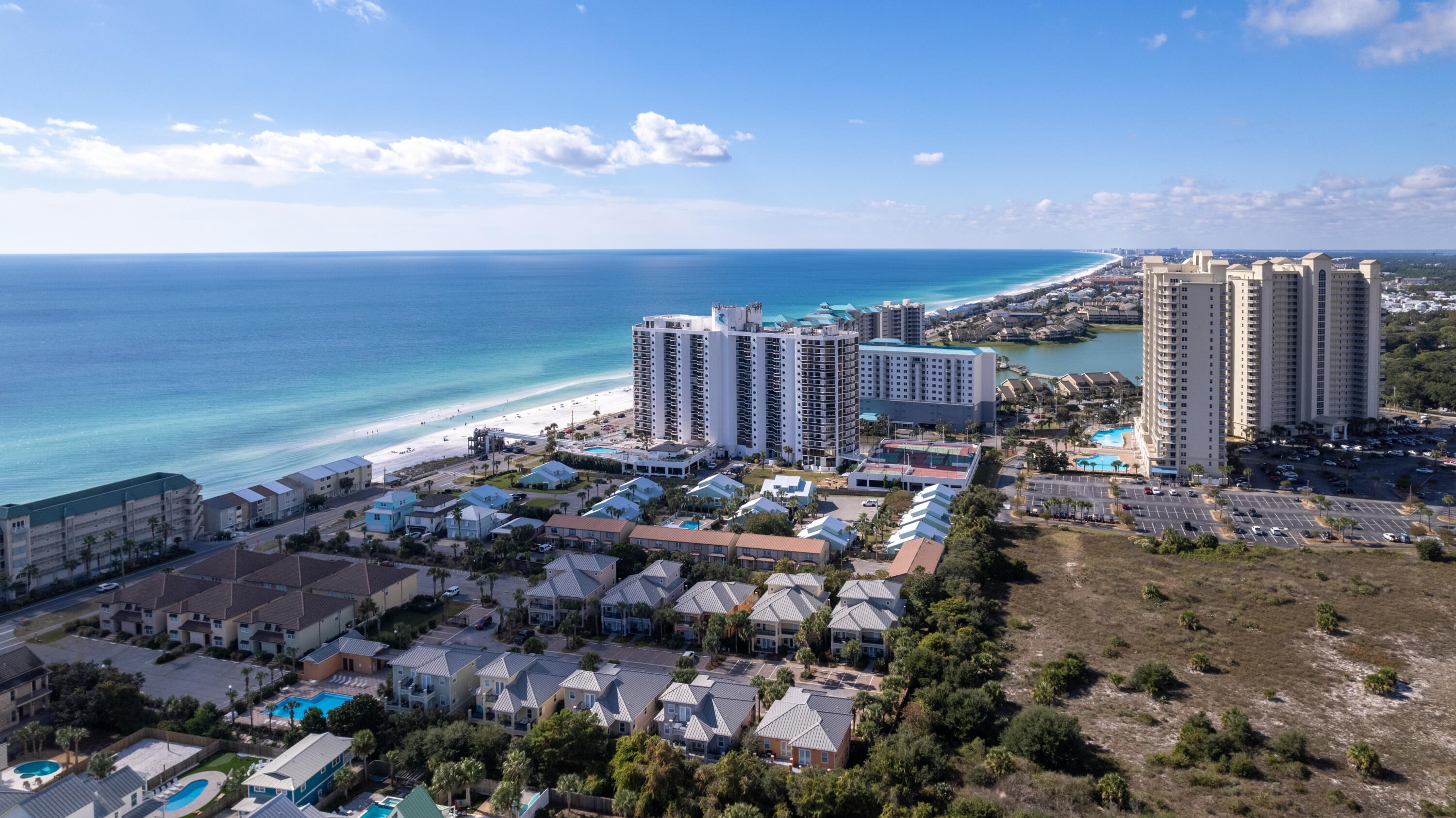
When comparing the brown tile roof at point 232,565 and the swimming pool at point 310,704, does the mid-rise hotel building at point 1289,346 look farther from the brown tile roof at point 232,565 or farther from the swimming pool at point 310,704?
the brown tile roof at point 232,565

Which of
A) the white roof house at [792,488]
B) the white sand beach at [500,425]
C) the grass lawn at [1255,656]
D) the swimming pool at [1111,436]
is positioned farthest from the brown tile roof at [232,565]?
the swimming pool at [1111,436]

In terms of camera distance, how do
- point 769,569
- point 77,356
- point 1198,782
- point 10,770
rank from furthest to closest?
point 77,356 < point 769,569 < point 10,770 < point 1198,782

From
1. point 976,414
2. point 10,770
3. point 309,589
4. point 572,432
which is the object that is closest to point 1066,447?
point 976,414

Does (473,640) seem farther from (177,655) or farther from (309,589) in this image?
(177,655)

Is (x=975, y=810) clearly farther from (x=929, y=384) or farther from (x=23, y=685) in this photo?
(x=929, y=384)

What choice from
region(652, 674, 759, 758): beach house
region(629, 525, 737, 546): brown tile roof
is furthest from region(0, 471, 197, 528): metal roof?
region(652, 674, 759, 758): beach house
